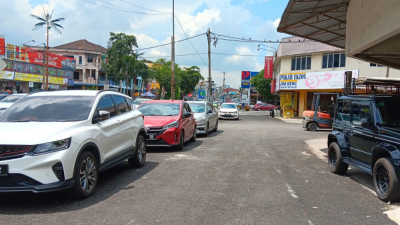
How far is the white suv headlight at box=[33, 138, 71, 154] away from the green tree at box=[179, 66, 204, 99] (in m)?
71.0

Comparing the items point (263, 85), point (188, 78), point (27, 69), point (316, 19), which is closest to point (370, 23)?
point (316, 19)

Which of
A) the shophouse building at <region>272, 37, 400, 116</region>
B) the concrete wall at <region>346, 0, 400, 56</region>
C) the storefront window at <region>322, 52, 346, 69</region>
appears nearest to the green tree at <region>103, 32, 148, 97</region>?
the shophouse building at <region>272, 37, 400, 116</region>

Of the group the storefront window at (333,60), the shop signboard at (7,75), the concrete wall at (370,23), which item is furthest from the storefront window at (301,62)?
the shop signboard at (7,75)

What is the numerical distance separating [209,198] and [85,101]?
2907 mm

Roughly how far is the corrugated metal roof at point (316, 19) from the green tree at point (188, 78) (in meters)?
62.6

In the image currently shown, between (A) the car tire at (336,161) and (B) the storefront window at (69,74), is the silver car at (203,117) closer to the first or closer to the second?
(A) the car tire at (336,161)

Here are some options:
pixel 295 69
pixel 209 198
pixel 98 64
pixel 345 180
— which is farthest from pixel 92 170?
pixel 98 64

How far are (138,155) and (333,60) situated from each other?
2702 centimetres

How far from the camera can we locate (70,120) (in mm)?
5711

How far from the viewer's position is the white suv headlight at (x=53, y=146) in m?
4.79

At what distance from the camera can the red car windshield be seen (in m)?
11.2

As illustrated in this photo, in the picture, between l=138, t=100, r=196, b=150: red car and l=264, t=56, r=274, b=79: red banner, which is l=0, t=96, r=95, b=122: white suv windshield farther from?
l=264, t=56, r=274, b=79: red banner

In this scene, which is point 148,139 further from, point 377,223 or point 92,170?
point 377,223

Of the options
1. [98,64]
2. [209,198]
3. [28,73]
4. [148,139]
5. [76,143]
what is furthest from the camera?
[98,64]
